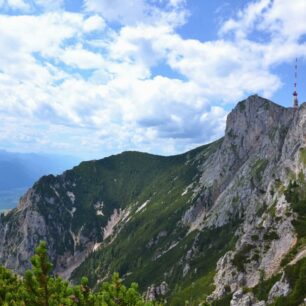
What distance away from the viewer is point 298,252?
141 m

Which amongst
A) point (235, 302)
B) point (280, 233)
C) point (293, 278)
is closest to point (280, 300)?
point (293, 278)

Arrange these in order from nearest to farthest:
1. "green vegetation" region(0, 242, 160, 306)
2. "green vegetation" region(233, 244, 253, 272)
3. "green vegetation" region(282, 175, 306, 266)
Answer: "green vegetation" region(0, 242, 160, 306), "green vegetation" region(282, 175, 306, 266), "green vegetation" region(233, 244, 253, 272)

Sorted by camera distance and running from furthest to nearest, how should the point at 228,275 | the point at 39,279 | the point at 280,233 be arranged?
the point at 228,275
the point at 280,233
the point at 39,279

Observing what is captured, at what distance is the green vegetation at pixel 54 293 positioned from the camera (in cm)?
2298

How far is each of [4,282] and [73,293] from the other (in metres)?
6.03

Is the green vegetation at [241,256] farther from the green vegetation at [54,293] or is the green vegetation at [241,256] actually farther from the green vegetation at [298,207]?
the green vegetation at [54,293]

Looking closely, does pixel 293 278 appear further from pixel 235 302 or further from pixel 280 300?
pixel 235 302

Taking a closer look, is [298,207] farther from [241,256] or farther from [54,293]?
[54,293]

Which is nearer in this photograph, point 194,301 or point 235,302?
point 235,302

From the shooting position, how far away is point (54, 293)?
25016 mm

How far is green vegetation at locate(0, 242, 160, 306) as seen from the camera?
75.4 feet

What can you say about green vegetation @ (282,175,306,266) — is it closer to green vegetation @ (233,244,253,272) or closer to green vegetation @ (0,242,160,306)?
green vegetation @ (233,244,253,272)

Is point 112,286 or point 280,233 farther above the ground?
point 112,286

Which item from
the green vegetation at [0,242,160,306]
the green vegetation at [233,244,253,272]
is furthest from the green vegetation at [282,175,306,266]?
the green vegetation at [0,242,160,306]
